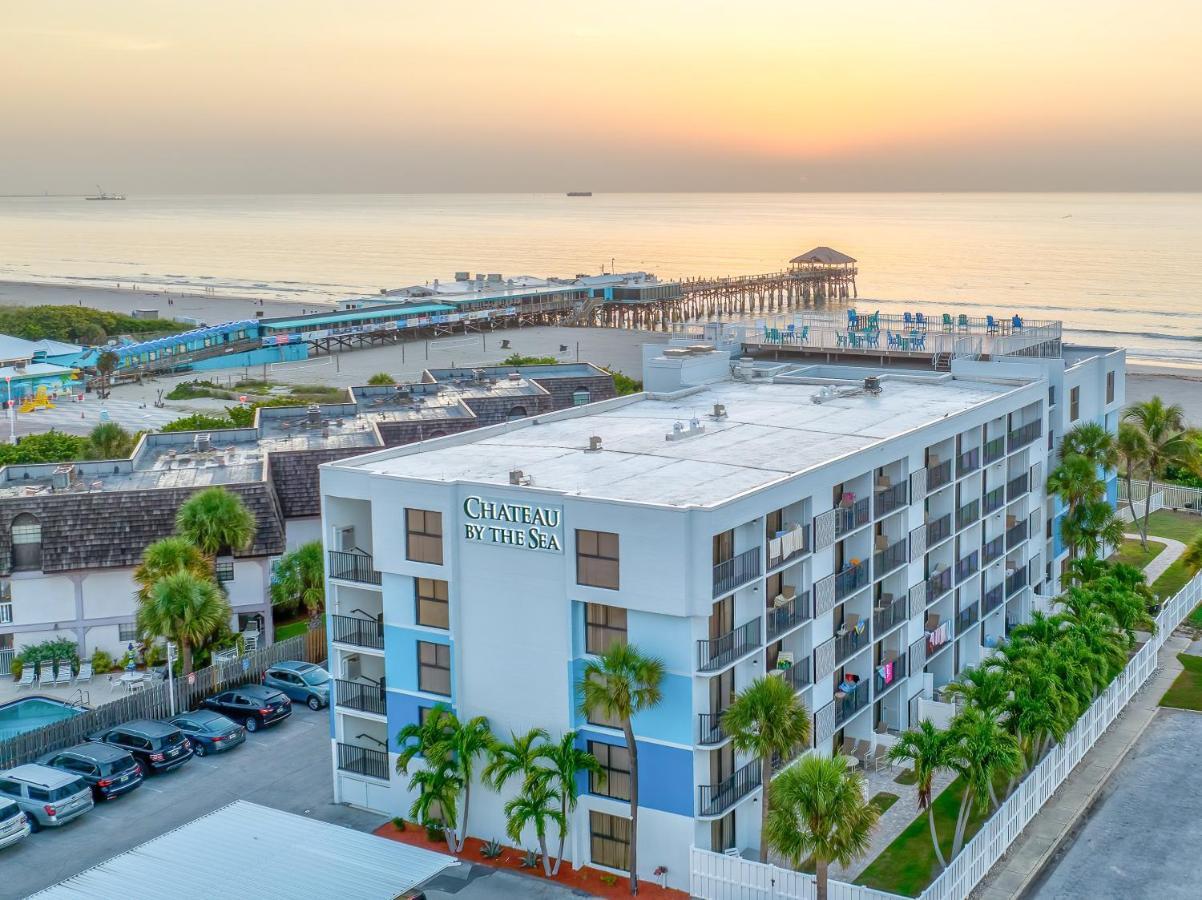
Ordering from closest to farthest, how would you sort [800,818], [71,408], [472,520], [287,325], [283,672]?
[800,818] → [472,520] → [283,672] → [71,408] → [287,325]

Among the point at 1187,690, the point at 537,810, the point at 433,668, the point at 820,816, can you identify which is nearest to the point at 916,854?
the point at 820,816

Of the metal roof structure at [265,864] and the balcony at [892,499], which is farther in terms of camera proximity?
the balcony at [892,499]

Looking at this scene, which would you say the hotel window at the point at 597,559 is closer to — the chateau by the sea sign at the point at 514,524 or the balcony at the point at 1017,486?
the chateau by the sea sign at the point at 514,524

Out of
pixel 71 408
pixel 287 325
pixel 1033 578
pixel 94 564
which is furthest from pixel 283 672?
pixel 287 325

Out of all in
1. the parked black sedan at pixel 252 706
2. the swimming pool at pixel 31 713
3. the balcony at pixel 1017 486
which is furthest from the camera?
the balcony at pixel 1017 486

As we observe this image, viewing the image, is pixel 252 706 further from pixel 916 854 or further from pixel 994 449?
pixel 994 449

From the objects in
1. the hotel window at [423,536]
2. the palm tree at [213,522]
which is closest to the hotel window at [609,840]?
the hotel window at [423,536]

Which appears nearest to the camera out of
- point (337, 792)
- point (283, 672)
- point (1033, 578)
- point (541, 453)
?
point (337, 792)

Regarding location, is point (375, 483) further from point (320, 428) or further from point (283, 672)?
point (320, 428)
